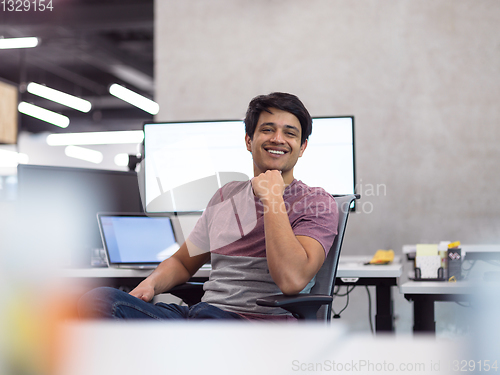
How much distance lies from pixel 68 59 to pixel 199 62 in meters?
5.09

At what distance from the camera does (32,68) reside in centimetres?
799

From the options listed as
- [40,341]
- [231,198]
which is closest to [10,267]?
[40,341]

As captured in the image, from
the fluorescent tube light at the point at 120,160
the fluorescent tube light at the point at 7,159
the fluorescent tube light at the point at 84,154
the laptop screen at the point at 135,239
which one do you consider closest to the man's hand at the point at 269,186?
the laptop screen at the point at 135,239

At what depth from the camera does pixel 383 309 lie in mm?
1882

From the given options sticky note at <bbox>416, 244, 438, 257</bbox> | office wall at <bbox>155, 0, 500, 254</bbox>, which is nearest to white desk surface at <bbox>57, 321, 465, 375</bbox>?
sticky note at <bbox>416, 244, 438, 257</bbox>

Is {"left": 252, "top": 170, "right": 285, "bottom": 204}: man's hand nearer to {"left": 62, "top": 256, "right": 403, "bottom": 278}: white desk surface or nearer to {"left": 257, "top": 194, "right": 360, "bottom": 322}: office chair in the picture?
{"left": 257, "top": 194, "right": 360, "bottom": 322}: office chair

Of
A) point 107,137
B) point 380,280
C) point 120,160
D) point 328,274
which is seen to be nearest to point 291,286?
point 328,274

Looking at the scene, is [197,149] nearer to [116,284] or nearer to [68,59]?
[116,284]

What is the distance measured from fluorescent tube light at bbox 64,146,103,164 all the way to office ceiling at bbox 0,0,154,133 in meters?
0.44

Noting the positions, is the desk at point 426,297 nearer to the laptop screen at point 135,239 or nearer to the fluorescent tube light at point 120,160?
the laptop screen at point 135,239

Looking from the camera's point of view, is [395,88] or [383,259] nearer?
[383,259]

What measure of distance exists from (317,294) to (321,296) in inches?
1.3

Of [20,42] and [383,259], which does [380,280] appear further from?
[20,42]

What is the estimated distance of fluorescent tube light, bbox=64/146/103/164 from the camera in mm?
10438
